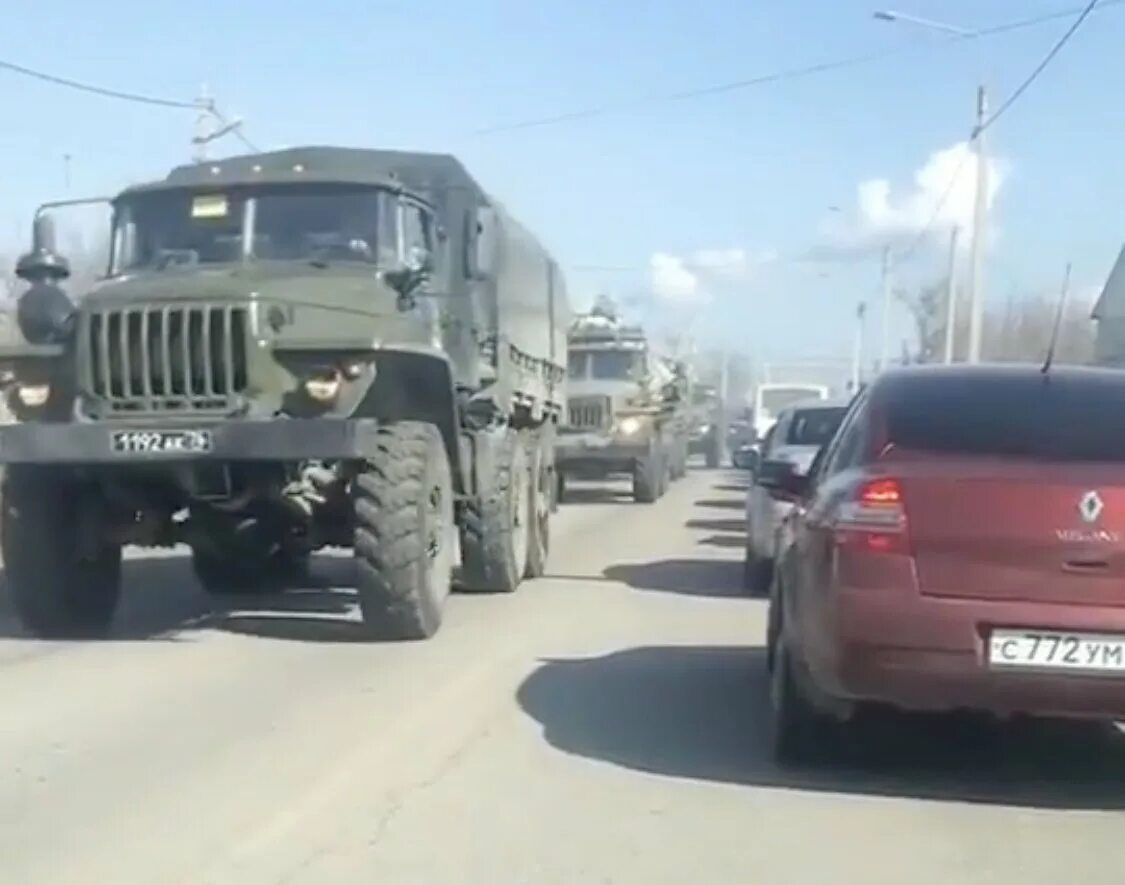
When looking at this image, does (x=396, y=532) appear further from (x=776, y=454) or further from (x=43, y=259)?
(x=776, y=454)

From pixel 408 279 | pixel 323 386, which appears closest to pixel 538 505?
pixel 408 279

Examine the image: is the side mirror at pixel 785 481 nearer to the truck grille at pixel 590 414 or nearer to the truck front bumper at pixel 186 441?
the truck front bumper at pixel 186 441

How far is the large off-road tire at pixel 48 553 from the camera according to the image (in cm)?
1228

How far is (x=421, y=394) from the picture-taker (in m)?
12.5

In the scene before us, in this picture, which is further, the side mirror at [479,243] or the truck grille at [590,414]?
the truck grille at [590,414]

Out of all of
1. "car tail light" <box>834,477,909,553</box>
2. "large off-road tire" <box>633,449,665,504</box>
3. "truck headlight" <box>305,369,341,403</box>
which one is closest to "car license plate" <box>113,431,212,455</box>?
"truck headlight" <box>305,369,341,403</box>

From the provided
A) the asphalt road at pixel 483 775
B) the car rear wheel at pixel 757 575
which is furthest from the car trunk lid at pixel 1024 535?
the car rear wheel at pixel 757 575

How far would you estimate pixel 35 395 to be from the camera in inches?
480

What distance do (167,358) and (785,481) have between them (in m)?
4.17

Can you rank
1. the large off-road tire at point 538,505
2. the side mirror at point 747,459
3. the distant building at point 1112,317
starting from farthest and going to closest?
the distant building at point 1112,317, the large off-road tire at point 538,505, the side mirror at point 747,459

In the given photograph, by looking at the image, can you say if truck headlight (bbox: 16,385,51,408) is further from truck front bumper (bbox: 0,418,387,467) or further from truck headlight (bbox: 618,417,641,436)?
truck headlight (bbox: 618,417,641,436)

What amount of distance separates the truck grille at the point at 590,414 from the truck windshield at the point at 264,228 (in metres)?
18.7

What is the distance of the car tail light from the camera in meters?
7.33

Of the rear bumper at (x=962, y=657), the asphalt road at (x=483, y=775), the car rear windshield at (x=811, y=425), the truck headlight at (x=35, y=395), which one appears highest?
the truck headlight at (x=35, y=395)
